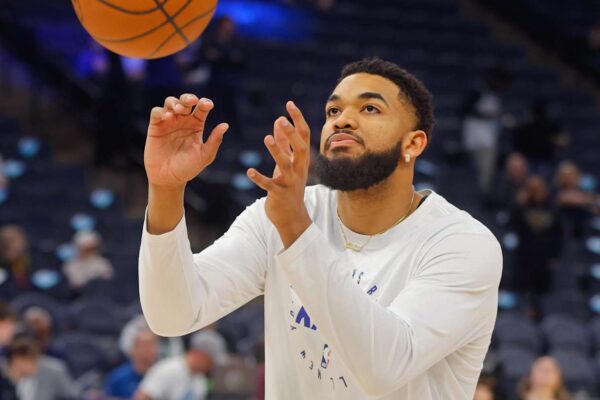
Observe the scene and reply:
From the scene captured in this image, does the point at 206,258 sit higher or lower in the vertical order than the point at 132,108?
higher

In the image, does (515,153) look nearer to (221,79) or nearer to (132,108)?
(221,79)

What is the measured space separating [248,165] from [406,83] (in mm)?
9524

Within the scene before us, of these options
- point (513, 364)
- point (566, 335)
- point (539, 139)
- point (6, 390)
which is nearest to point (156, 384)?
point (6, 390)

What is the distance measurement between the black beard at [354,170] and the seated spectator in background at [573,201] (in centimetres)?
982

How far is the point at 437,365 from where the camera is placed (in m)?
3.11

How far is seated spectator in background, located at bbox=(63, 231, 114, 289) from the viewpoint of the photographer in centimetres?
1076

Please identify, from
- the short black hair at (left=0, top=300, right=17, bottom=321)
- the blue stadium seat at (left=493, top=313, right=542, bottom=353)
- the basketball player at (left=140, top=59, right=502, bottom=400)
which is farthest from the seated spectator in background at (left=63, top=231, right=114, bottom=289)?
the basketball player at (left=140, top=59, right=502, bottom=400)

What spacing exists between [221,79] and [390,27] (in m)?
4.94

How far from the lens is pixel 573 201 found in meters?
12.6

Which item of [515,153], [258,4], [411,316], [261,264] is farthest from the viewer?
[258,4]

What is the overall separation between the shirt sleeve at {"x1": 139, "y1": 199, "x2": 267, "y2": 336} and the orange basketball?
571mm

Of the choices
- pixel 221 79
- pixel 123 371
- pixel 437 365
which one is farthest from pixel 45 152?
pixel 437 365

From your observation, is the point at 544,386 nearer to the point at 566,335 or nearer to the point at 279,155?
the point at 566,335

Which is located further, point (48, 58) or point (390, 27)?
point (390, 27)
